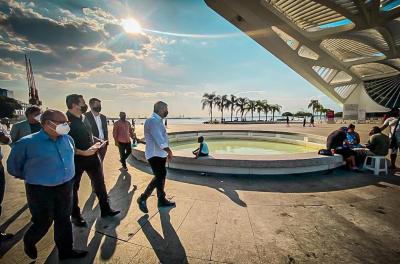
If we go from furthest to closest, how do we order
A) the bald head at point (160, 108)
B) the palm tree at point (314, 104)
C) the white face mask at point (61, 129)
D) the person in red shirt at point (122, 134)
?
the palm tree at point (314, 104) → the person in red shirt at point (122, 134) → the bald head at point (160, 108) → the white face mask at point (61, 129)

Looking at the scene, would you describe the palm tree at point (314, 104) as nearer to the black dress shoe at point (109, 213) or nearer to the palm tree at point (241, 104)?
the palm tree at point (241, 104)

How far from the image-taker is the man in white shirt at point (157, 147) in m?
3.52

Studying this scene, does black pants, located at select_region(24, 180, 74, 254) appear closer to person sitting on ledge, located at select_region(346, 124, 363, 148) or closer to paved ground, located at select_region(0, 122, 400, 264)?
paved ground, located at select_region(0, 122, 400, 264)

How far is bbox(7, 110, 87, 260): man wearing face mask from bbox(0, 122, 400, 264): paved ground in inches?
15.9

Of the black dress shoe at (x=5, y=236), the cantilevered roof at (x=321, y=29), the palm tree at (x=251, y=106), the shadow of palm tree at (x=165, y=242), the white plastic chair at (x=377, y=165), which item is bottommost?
the black dress shoe at (x=5, y=236)

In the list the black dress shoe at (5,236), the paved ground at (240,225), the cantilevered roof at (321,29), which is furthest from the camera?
the cantilevered roof at (321,29)

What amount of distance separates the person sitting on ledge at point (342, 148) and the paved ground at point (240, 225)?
1.26m

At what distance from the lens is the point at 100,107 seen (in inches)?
179

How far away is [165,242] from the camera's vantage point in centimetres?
272

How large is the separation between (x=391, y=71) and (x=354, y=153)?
56599 millimetres

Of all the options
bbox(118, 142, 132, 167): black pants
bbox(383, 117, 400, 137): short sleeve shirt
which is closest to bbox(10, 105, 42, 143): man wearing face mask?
bbox(118, 142, 132, 167): black pants

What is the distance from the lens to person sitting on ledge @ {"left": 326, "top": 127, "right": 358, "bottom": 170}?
6.31 meters

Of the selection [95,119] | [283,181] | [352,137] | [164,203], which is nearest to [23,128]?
[95,119]

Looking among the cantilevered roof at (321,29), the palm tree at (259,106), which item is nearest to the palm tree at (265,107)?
the palm tree at (259,106)
